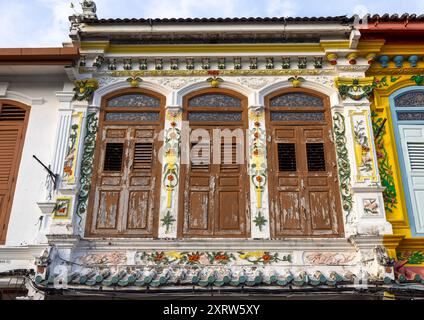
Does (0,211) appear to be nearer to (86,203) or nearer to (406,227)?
(86,203)

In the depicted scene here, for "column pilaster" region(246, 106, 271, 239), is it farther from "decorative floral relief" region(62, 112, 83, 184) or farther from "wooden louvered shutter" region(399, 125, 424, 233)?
"decorative floral relief" region(62, 112, 83, 184)

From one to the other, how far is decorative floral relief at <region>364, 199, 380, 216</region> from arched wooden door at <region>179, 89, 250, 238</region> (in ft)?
5.51

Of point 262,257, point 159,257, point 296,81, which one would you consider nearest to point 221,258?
point 262,257

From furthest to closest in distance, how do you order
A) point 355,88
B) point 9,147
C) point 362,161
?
1. point 355,88
2. point 9,147
3. point 362,161

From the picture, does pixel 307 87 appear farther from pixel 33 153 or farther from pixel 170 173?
pixel 33 153

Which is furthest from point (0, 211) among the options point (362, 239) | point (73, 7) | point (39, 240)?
point (362, 239)

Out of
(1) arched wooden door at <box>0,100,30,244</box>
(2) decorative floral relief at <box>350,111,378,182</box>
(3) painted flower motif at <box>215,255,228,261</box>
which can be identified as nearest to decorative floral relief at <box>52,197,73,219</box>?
(1) arched wooden door at <box>0,100,30,244</box>

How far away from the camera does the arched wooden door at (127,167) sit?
7.70 m

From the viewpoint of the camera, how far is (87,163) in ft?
26.7

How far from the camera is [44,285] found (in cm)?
682

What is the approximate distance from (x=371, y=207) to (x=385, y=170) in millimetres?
764

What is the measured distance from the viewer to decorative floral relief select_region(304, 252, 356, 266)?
733cm

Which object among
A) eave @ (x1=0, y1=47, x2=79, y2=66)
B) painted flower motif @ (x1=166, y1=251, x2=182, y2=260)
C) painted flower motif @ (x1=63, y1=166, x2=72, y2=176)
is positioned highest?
eave @ (x1=0, y1=47, x2=79, y2=66)

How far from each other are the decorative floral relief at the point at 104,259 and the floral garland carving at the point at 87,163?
57 centimetres
